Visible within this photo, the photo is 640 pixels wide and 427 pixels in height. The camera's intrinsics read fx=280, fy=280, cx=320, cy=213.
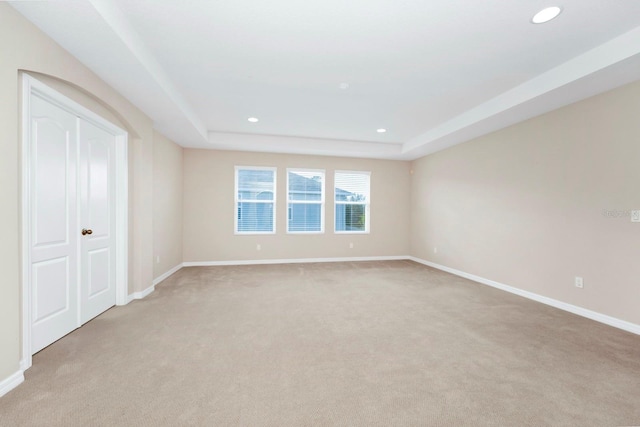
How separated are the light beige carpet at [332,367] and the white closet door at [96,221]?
28 centimetres

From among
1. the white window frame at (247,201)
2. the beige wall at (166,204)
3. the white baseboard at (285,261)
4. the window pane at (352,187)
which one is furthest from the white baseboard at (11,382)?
the window pane at (352,187)

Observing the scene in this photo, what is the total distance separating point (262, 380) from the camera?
Result: 1.97 meters

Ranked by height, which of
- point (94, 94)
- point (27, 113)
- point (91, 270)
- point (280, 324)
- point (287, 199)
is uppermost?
point (94, 94)

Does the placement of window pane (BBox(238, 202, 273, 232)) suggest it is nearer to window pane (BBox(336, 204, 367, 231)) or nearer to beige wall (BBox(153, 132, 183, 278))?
beige wall (BBox(153, 132, 183, 278))

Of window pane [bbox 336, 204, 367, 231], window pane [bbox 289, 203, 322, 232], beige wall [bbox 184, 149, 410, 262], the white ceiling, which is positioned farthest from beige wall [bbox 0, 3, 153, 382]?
window pane [bbox 336, 204, 367, 231]

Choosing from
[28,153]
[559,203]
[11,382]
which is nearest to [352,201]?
[559,203]

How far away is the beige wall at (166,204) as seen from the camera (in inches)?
179

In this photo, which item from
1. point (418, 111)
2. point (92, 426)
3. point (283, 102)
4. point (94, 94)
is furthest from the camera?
point (418, 111)

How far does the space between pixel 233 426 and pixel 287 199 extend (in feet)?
16.8

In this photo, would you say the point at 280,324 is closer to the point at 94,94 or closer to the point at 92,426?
the point at 92,426

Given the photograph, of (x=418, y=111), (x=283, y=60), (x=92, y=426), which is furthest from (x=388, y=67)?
(x=92, y=426)

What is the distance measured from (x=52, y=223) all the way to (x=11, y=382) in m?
1.21

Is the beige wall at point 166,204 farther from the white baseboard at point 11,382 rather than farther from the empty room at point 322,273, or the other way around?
the white baseboard at point 11,382

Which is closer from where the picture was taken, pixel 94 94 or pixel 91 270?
pixel 94 94
